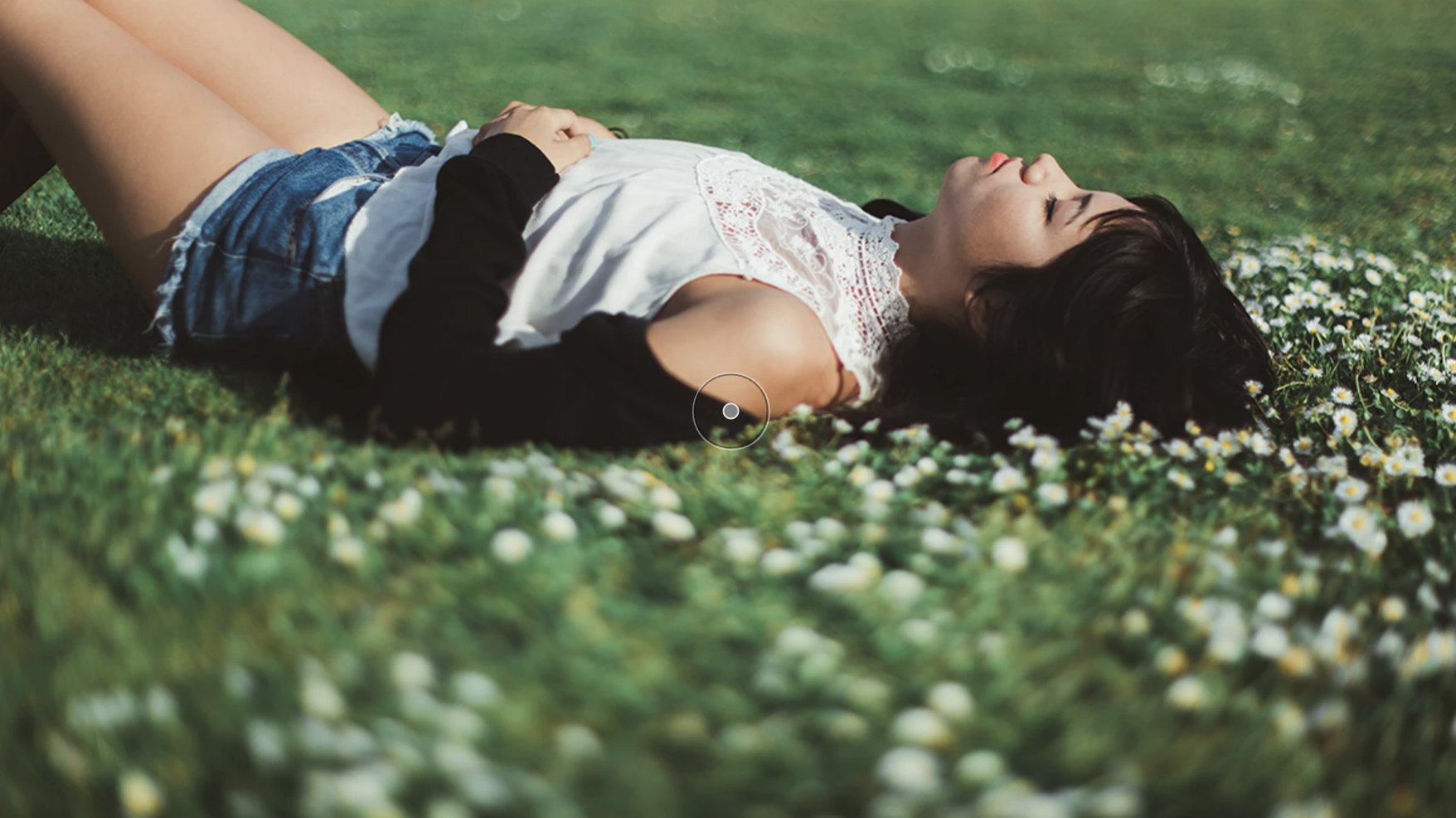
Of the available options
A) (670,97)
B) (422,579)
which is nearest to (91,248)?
(422,579)

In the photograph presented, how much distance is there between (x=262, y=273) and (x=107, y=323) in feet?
3.01

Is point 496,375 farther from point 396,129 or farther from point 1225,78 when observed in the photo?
point 1225,78

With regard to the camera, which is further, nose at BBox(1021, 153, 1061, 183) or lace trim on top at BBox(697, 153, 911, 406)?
nose at BBox(1021, 153, 1061, 183)

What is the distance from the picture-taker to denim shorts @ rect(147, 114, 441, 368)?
2.71 m

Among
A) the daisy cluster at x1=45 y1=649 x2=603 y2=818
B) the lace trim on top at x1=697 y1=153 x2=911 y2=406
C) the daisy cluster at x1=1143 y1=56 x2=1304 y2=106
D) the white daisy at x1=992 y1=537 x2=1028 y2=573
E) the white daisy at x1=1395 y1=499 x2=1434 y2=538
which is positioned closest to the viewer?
the daisy cluster at x1=45 y1=649 x2=603 y2=818

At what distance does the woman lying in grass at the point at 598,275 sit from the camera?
2414 millimetres

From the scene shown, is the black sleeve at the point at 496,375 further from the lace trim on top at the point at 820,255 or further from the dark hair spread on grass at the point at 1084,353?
the dark hair spread on grass at the point at 1084,353

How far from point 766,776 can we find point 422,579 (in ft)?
2.37

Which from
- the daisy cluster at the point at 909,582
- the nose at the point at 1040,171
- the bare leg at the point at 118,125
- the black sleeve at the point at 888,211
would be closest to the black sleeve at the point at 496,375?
the daisy cluster at the point at 909,582

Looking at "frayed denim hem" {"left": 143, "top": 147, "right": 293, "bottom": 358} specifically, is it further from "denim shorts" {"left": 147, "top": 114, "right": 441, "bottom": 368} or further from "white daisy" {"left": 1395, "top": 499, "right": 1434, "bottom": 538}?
"white daisy" {"left": 1395, "top": 499, "right": 1434, "bottom": 538}

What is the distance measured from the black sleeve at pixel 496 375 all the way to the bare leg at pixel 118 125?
79 centimetres

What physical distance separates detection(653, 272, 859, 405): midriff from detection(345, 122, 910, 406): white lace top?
21 mm

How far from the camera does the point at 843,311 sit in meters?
2.90

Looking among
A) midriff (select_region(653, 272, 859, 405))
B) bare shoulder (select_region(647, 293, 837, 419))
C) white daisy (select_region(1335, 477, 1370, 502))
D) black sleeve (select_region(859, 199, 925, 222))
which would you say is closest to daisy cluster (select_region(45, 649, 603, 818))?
bare shoulder (select_region(647, 293, 837, 419))
